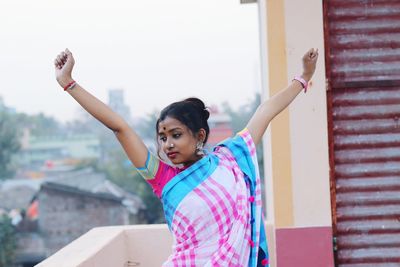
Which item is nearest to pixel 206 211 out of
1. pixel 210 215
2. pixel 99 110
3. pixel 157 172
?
pixel 210 215

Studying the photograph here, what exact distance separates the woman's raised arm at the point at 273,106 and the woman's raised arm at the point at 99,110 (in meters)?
0.49

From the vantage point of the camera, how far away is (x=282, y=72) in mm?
3658

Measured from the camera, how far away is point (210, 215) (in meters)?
2.28

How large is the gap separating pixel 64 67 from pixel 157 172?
1.54ft

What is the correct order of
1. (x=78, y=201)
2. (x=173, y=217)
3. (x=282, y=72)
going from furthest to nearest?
1. (x=78, y=201)
2. (x=282, y=72)
3. (x=173, y=217)

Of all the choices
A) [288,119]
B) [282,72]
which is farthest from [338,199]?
[282,72]

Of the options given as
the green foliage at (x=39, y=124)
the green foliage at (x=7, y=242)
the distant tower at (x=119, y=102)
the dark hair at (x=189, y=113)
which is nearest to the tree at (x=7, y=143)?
the green foliage at (x=39, y=124)

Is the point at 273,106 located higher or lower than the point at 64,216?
higher

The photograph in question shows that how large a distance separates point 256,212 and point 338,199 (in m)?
1.39

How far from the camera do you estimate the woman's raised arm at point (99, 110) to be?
2.24 metres

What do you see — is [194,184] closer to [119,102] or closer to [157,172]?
[157,172]

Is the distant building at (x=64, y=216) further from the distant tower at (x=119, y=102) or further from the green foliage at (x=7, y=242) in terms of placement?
the distant tower at (x=119, y=102)

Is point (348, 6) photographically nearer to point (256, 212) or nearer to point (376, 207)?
point (376, 207)

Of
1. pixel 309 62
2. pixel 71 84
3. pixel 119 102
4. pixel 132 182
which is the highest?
pixel 119 102
